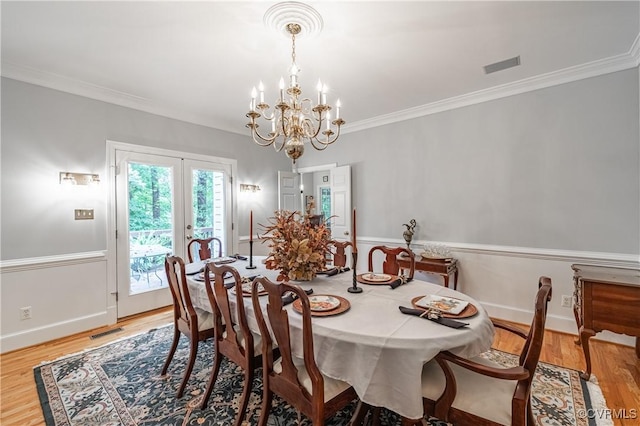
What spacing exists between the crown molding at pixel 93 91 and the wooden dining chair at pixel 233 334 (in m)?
2.87

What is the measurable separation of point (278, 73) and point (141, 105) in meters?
2.00

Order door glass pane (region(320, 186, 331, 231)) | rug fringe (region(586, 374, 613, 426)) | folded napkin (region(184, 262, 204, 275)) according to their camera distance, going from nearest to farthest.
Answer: rug fringe (region(586, 374, 613, 426)) < folded napkin (region(184, 262, 204, 275)) < door glass pane (region(320, 186, 331, 231))

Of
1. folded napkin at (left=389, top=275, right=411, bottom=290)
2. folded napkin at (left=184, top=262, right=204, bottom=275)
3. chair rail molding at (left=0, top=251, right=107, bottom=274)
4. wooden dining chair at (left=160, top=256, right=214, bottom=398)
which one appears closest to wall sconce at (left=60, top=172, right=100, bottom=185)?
chair rail molding at (left=0, top=251, right=107, bottom=274)

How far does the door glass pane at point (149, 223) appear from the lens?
3.60 m

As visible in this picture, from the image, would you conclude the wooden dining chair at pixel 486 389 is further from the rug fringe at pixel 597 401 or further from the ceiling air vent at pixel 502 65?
the ceiling air vent at pixel 502 65

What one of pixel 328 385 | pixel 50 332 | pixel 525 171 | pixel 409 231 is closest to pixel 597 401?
pixel 328 385

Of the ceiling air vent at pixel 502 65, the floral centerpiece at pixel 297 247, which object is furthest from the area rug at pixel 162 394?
the ceiling air vent at pixel 502 65

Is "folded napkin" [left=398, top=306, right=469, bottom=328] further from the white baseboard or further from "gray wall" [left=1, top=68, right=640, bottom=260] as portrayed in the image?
the white baseboard

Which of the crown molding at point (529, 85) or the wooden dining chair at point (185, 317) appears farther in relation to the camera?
the crown molding at point (529, 85)

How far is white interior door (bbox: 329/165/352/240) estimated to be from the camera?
470cm

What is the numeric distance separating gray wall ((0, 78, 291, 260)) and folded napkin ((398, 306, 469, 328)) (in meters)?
3.56

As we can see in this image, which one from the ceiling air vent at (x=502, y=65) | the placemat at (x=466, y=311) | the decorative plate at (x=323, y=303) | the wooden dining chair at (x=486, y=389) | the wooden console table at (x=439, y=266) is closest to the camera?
the wooden dining chair at (x=486, y=389)

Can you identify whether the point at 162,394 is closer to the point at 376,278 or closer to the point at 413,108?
the point at 376,278

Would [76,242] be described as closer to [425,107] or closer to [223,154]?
[223,154]
